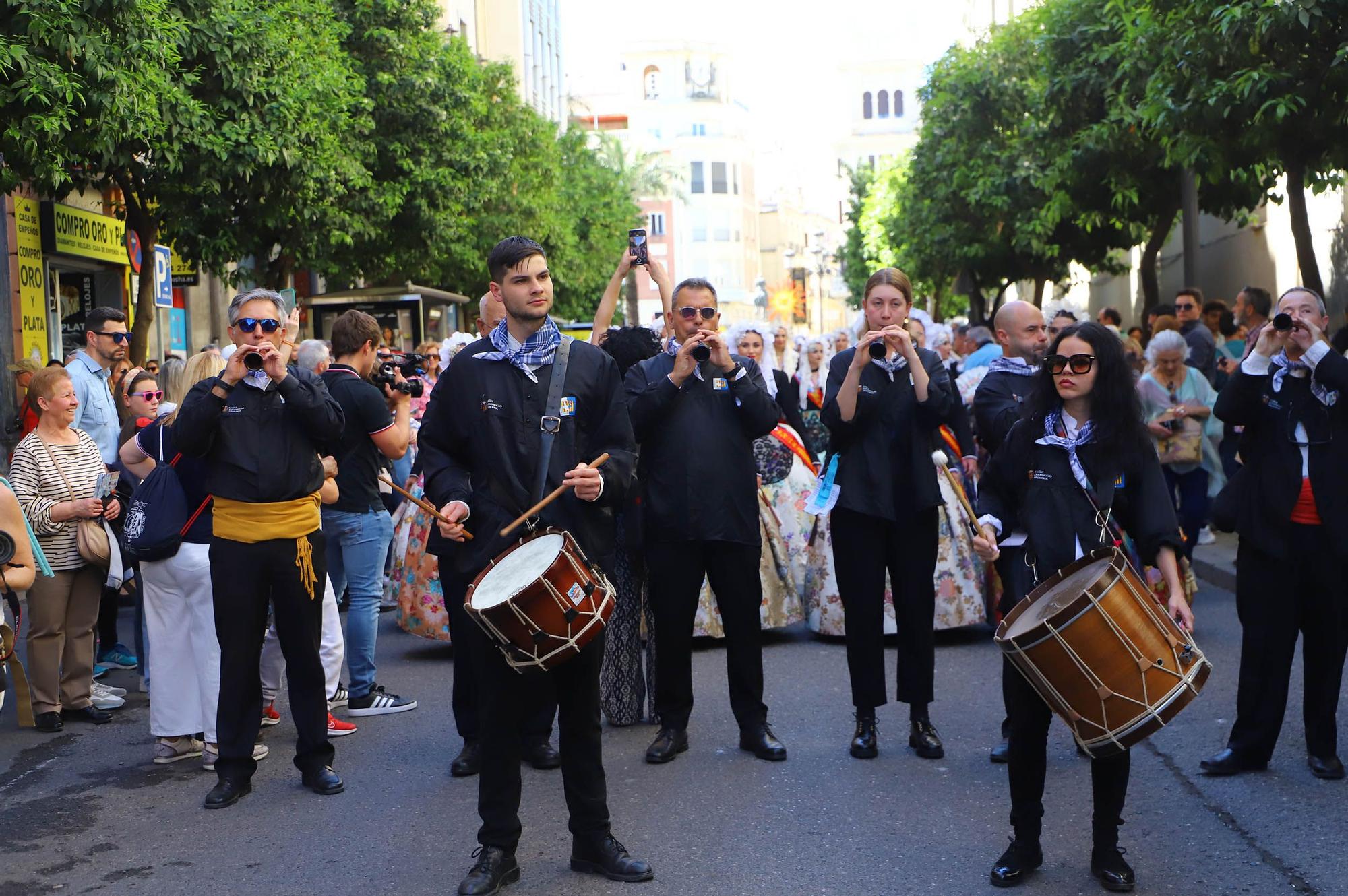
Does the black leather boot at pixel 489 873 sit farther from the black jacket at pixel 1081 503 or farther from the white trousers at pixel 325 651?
the white trousers at pixel 325 651

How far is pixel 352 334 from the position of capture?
295 inches

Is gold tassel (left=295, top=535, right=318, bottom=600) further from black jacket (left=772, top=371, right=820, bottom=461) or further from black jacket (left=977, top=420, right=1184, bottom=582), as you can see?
black jacket (left=977, top=420, right=1184, bottom=582)

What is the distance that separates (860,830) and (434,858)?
1.52 meters

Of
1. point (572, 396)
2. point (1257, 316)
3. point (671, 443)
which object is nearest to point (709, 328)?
point (671, 443)

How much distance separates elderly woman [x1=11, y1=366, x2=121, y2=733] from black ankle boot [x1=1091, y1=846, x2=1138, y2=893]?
534cm

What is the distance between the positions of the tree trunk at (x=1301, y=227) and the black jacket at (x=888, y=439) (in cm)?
672

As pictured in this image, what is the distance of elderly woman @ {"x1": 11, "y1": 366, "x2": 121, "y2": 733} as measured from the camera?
8.09 meters

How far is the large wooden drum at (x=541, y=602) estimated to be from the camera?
476cm

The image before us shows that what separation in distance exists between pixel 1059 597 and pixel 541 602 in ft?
5.12

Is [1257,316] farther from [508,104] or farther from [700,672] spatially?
[508,104]

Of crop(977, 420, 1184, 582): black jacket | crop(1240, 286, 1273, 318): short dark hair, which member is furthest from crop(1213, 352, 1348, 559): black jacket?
crop(1240, 286, 1273, 318): short dark hair

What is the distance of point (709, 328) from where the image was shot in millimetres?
6773

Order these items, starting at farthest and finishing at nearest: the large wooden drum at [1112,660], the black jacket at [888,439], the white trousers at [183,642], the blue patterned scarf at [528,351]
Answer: the white trousers at [183,642], the black jacket at [888,439], the blue patterned scarf at [528,351], the large wooden drum at [1112,660]

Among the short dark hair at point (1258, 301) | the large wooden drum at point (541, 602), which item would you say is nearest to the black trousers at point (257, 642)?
the large wooden drum at point (541, 602)
